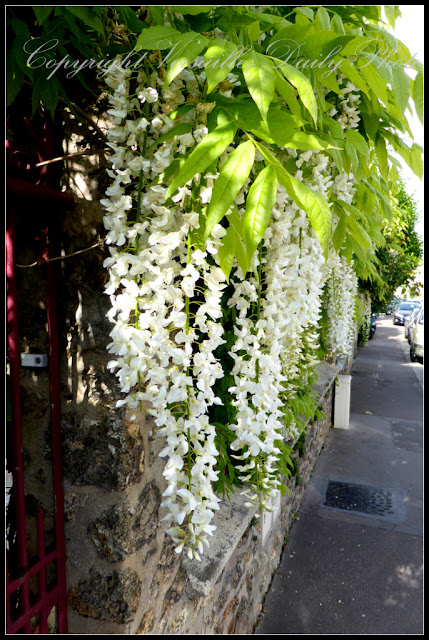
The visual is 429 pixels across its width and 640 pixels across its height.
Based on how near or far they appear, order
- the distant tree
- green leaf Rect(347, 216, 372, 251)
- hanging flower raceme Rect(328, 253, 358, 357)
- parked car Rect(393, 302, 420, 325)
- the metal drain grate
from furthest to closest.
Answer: parked car Rect(393, 302, 420, 325) < the distant tree < the metal drain grate < hanging flower raceme Rect(328, 253, 358, 357) < green leaf Rect(347, 216, 372, 251)

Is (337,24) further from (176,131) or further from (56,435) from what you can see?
(56,435)

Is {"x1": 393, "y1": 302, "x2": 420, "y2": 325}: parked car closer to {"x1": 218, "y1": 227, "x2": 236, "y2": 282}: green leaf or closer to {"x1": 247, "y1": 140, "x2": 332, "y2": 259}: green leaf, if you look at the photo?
{"x1": 218, "y1": 227, "x2": 236, "y2": 282}: green leaf

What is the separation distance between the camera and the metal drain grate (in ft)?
15.9

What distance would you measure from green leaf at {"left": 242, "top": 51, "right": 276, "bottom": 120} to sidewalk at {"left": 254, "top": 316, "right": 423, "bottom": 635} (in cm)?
361

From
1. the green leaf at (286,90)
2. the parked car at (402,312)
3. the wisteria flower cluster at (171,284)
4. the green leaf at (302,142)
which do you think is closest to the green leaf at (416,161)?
the wisteria flower cluster at (171,284)

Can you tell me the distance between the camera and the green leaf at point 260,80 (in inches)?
32.9

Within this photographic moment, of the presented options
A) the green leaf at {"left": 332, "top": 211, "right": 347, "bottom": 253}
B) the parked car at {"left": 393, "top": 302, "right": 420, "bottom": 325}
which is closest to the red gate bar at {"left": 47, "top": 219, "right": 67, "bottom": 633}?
the green leaf at {"left": 332, "top": 211, "right": 347, "bottom": 253}

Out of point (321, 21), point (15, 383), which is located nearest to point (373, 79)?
point (321, 21)

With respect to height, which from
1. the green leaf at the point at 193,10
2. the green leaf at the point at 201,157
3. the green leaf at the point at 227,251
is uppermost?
the green leaf at the point at 193,10

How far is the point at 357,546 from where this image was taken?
4.24 m

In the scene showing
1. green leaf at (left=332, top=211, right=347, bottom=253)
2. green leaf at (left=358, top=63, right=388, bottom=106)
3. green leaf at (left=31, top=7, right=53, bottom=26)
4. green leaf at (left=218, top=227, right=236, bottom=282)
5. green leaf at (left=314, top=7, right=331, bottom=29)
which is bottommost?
green leaf at (left=218, top=227, right=236, bottom=282)

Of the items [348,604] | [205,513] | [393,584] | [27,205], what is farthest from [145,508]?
[393,584]

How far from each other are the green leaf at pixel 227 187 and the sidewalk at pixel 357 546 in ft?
11.4

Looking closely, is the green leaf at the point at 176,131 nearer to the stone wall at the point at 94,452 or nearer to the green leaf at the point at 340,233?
the stone wall at the point at 94,452
